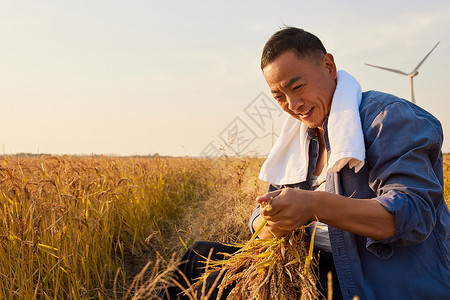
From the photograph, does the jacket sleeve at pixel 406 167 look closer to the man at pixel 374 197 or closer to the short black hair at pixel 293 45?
the man at pixel 374 197

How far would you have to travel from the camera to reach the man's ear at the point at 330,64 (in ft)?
5.42

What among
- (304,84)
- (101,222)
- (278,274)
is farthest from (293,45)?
(101,222)

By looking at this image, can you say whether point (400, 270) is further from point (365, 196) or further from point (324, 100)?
point (324, 100)

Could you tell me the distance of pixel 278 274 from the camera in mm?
1452

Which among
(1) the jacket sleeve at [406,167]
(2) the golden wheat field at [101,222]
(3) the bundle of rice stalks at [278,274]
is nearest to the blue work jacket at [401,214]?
(1) the jacket sleeve at [406,167]

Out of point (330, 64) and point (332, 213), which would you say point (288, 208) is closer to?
point (332, 213)

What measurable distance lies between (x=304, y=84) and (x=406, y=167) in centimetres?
53

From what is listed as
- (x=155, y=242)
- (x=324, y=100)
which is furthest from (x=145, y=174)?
(x=324, y=100)

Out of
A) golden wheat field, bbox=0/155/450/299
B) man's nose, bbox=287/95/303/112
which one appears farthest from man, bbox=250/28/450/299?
golden wheat field, bbox=0/155/450/299

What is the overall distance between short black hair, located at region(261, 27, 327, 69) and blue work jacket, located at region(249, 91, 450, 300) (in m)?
0.36

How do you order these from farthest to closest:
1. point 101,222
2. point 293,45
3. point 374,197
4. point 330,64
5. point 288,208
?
1. point 101,222
2. point 330,64
3. point 293,45
4. point 374,197
5. point 288,208

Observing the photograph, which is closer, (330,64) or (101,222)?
(330,64)

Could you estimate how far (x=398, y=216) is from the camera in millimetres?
1253

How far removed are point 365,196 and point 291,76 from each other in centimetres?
57
